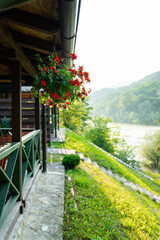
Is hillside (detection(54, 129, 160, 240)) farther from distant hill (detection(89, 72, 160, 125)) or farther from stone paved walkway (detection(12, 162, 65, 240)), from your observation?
distant hill (detection(89, 72, 160, 125))

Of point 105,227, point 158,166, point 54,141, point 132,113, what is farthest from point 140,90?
point 105,227

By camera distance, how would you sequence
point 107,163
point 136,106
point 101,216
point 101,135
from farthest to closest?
point 136,106
point 101,135
point 107,163
point 101,216

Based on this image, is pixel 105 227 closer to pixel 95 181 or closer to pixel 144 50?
pixel 95 181

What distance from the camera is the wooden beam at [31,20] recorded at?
1646 mm

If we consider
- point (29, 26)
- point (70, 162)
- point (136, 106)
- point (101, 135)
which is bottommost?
point (101, 135)

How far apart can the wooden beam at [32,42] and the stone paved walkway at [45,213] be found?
2.28m

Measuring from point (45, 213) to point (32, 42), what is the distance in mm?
2413

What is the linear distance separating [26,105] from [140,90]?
5573cm

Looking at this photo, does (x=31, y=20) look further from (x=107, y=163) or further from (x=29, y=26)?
(x=107, y=163)

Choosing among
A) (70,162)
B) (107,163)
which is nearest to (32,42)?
(70,162)

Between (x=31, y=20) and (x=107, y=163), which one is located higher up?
(x=31, y=20)

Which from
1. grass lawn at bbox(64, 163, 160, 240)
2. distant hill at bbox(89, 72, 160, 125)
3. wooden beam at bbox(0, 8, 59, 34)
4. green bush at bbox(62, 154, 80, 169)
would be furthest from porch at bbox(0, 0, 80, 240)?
distant hill at bbox(89, 72, 160, 125)

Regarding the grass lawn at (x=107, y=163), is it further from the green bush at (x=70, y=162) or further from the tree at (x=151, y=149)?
the tree at (x=151, y=149)

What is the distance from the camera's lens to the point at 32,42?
7.11ft
